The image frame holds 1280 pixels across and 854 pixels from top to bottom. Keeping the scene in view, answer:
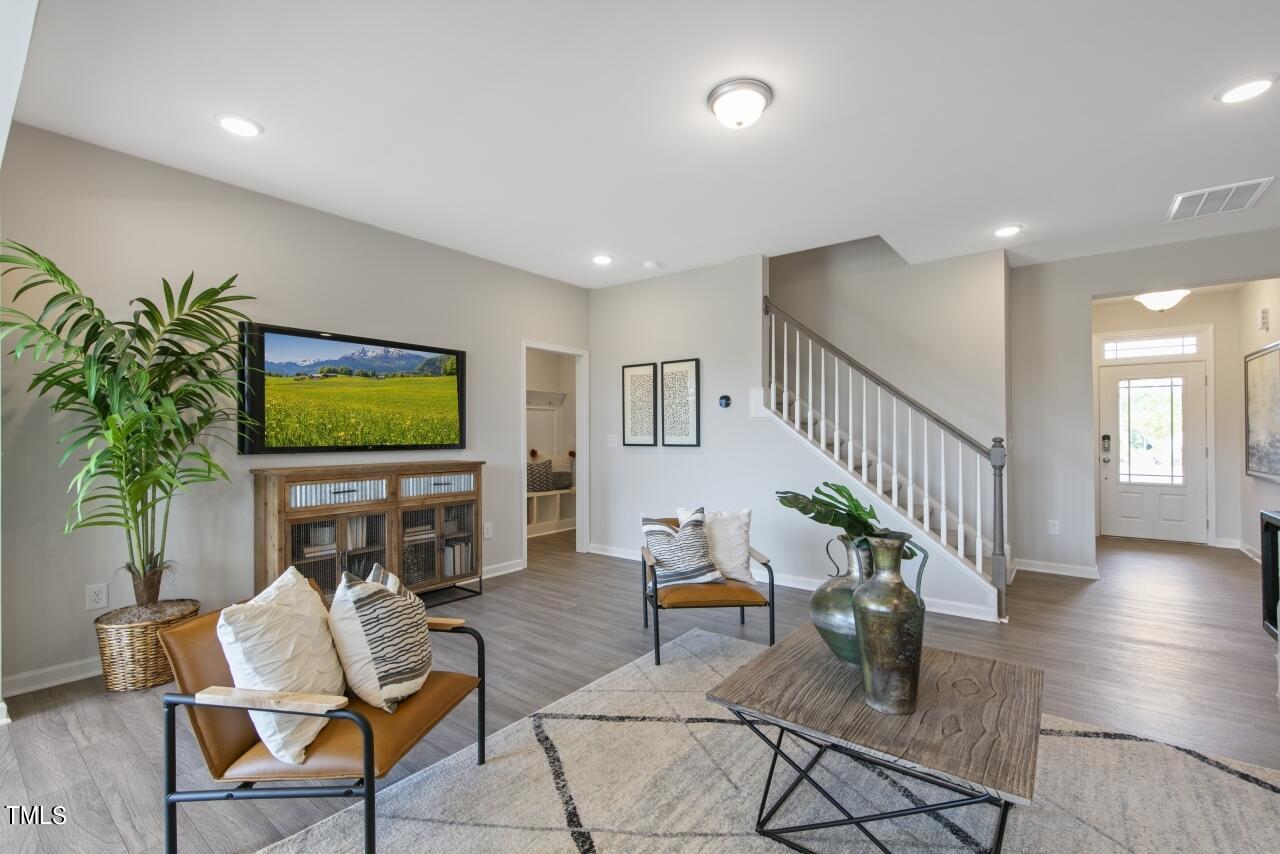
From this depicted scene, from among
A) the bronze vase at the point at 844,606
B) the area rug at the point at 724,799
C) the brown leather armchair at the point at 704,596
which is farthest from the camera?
the brown leather armchair at the point at 704,596

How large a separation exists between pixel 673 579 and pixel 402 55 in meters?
2.86

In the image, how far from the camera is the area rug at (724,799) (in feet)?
5.77

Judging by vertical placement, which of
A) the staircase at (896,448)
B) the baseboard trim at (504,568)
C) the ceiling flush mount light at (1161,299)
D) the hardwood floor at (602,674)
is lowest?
the hardwood floor at (602,674)

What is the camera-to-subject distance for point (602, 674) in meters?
3.00

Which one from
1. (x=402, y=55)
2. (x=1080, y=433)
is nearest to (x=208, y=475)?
(x=402, y=55)

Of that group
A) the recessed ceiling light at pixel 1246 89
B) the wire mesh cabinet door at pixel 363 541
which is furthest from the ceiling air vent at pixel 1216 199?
the wire mesh cabinet door at pixel 363 541

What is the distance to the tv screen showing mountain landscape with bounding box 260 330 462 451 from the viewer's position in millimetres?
3682

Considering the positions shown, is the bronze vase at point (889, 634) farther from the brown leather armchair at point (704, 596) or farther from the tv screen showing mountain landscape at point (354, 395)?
the tv screen showing mountain landscape at point (354, 395)

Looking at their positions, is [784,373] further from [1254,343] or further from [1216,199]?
[1254,343]

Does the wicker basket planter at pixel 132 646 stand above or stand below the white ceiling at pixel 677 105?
below

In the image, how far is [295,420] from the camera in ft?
12.3

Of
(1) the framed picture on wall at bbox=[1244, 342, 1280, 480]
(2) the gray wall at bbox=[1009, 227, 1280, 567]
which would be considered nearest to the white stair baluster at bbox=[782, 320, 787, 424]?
(2) the gray wall at bbox=[1009, 227, 1280, 567]

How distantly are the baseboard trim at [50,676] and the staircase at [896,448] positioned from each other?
465 cm

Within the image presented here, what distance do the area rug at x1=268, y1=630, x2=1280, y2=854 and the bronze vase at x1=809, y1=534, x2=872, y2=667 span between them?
1.71 feet
